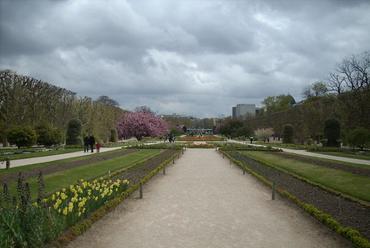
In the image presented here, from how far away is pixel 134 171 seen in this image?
18844 millimetres

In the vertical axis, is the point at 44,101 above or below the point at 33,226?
above

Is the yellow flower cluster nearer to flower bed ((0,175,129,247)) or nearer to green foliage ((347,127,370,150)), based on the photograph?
flower bed ((0,175,129,247))

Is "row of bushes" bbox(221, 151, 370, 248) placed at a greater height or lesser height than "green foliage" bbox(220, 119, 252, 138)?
lesser

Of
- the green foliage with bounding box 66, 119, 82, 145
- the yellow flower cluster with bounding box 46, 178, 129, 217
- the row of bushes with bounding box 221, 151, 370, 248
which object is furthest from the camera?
the green foliage with bounding box 66, 119, 82, 145

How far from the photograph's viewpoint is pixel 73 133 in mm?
44000

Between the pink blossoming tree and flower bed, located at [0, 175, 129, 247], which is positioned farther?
the pink blossoming tree

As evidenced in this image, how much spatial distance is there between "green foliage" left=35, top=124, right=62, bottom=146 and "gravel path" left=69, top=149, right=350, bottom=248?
30411 mm

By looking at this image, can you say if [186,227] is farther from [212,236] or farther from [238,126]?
[238,126]

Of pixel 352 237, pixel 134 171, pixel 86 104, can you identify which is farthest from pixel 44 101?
pixel 352 237

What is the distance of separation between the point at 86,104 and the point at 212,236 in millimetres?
56980

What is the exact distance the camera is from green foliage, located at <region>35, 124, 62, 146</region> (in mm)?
41094

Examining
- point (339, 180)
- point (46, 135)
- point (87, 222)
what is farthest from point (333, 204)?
point (46, 135)

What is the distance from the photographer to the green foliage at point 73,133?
4400cm

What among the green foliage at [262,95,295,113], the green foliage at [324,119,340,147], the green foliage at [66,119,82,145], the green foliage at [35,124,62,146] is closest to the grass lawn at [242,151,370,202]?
the green foliage at [324,119,340,147]
